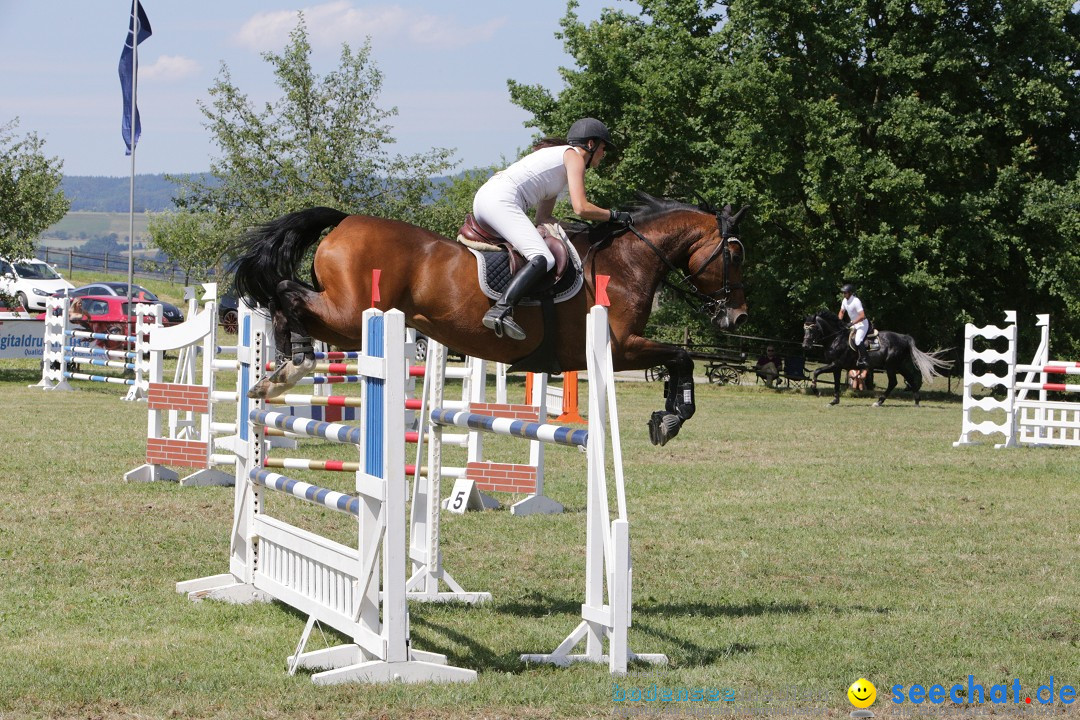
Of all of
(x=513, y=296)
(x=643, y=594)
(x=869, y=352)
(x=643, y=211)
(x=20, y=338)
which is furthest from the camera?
(x=869, y=352)

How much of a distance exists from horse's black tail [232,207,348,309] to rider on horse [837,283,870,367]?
17.4 meters

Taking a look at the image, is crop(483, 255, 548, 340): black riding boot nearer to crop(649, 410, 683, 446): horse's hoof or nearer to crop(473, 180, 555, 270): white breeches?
crop(473, 180, 555, 270): white breeches

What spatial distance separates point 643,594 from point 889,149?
70.0 ft

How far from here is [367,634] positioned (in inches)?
188

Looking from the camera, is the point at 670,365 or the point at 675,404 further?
the point at 670,365

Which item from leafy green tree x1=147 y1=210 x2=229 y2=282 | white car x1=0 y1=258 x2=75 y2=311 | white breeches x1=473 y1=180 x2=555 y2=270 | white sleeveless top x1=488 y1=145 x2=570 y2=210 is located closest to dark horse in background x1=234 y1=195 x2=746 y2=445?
white breeches x1=473 y1=180 x2=555 y2=270

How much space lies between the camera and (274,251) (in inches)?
240

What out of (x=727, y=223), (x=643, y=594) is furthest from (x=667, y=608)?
(x=727, y=223)

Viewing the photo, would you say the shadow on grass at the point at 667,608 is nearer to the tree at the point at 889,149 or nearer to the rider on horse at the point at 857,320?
the rider on horse at the point at 857,320

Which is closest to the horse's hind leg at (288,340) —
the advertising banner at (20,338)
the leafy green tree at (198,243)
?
the advertising banner at (20,338)

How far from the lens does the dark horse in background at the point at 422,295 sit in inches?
234

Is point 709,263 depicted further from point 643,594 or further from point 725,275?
point 643,594

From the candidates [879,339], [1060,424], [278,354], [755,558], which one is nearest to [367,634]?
[278,354]

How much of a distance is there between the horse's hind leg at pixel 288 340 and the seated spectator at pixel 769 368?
20.4 meters
